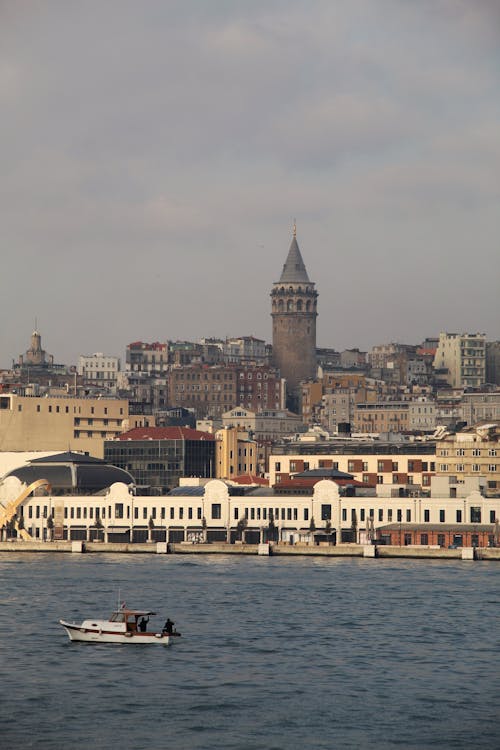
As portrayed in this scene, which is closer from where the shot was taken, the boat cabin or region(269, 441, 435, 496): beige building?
the boat cabin

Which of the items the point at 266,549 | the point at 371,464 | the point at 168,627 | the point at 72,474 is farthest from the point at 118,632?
the point at 371,464

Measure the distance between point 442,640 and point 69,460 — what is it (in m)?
93.3

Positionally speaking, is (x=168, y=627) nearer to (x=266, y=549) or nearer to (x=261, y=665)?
(x=261, y=665)

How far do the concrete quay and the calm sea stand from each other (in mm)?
19014

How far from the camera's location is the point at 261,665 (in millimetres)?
78812

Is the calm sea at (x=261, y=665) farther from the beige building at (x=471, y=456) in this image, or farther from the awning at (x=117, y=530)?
the beige building at (x=471, y=456)

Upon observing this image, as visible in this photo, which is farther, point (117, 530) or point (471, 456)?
point (471, 456)

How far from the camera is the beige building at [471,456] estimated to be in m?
172

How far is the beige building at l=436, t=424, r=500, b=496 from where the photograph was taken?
564 feet

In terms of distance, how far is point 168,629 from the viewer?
8631cm

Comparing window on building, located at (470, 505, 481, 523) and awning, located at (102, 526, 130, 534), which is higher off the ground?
window on building, located at (470, 505, 481, 523)

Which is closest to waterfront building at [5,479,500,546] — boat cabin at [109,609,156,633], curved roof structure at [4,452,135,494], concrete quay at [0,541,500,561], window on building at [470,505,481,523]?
window on building at [470,505,481,523]

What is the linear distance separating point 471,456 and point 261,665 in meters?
96.3

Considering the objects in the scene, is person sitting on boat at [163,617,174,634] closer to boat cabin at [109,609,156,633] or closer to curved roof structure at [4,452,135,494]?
boat cabin at [109,609,156,633]
